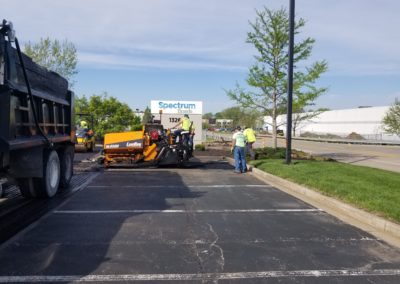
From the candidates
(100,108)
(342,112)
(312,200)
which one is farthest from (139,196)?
(342,112)

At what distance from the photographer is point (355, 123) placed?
86188mm

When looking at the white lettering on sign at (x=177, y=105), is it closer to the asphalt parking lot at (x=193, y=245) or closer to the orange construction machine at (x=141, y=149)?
the orange construction machine at (x=141, y=149)

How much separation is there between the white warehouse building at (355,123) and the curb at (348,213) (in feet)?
178

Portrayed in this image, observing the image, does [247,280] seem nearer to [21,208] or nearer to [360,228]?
[360,228]

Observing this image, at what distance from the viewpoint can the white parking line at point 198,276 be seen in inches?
195

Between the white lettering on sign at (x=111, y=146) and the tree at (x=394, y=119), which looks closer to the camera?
the white lettering on sign at (x=111, y=146)

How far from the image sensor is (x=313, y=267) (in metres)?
5.48

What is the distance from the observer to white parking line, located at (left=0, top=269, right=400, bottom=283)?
495cm

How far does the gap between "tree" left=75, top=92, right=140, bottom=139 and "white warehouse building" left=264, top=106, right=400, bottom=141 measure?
1244 inches

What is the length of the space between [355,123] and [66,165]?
265 feet

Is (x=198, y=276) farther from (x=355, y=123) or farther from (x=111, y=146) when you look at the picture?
(x=355, y=123)

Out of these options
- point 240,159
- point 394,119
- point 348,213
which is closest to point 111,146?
point 240,159

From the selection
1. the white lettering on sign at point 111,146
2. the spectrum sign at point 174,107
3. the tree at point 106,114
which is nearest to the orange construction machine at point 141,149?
the white lettering on sign at point 111,146

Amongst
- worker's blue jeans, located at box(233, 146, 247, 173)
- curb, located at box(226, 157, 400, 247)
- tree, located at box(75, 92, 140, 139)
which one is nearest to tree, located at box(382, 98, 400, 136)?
tree, located at box(75, 92, 140, 139)
